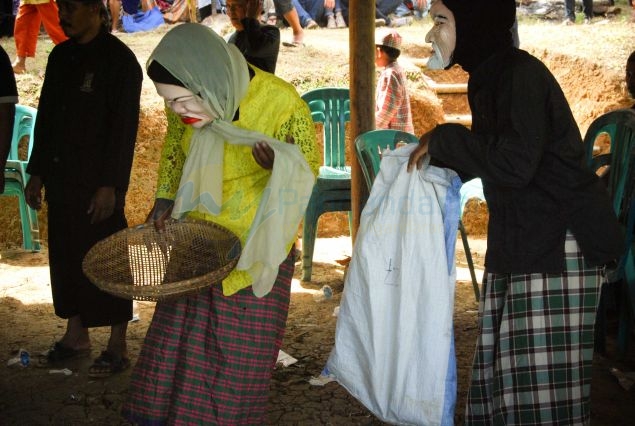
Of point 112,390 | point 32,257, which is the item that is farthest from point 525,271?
point 32,257

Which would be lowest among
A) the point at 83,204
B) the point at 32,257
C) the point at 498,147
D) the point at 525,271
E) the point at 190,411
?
the point at 32,257

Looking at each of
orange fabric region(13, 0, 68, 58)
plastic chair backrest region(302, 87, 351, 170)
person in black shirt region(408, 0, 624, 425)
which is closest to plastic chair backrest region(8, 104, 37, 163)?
orange fabric region(13, 0, 68, 58)

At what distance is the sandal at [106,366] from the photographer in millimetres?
4152

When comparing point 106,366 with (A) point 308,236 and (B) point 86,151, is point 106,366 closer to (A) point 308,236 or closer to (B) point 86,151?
(B) point 86,151

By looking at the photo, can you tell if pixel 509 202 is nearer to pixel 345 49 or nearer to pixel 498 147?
pixel 498 147

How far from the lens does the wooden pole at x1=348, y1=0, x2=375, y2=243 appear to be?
504cm

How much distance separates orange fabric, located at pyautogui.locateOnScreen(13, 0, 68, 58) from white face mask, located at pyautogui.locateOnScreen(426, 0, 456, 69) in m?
6.93

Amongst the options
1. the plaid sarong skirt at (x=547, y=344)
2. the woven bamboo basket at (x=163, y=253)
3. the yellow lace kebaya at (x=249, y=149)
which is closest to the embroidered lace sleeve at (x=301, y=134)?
the yellow lace kebaya at (x=249, y=149)

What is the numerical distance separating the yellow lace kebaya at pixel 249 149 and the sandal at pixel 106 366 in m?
1.40

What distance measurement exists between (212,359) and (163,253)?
48 cm

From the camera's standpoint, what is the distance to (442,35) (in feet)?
8.75

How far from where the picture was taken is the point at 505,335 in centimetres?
270

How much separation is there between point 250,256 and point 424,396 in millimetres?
766

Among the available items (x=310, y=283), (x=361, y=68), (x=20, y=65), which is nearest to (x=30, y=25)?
(x=20, y=65)
